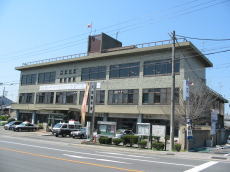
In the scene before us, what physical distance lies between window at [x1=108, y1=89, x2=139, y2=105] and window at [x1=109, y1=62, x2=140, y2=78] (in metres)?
2.66

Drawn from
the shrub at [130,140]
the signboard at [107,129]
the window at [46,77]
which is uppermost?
the window at [46,77]

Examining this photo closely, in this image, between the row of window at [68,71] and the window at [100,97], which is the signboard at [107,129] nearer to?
the window at [100,97]

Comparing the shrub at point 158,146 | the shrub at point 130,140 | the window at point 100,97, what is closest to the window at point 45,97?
the window at point 100,97

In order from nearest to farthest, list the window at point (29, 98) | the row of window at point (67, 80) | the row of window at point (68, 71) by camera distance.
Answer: the row of window at point (67, 80), the row of window at point (68, 71), the window at point (29, 98)

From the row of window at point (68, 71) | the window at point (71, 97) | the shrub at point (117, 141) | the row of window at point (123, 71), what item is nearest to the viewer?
the shrub at point (117, 141)

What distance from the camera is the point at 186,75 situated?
3591 cm

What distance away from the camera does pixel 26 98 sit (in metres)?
57.8

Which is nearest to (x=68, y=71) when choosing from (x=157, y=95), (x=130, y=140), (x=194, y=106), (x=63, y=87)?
(x=63, y=87)

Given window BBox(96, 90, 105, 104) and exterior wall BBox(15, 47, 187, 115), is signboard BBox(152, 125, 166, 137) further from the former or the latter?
window BBox(96, 90, 105, 104)

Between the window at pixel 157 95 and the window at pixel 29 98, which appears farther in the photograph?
the window at pixel 29 98

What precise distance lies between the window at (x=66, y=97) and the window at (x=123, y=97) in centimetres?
831

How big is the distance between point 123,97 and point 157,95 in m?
6.15

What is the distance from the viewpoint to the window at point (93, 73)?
146 ft

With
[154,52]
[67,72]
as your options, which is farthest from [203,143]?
[67,72]
